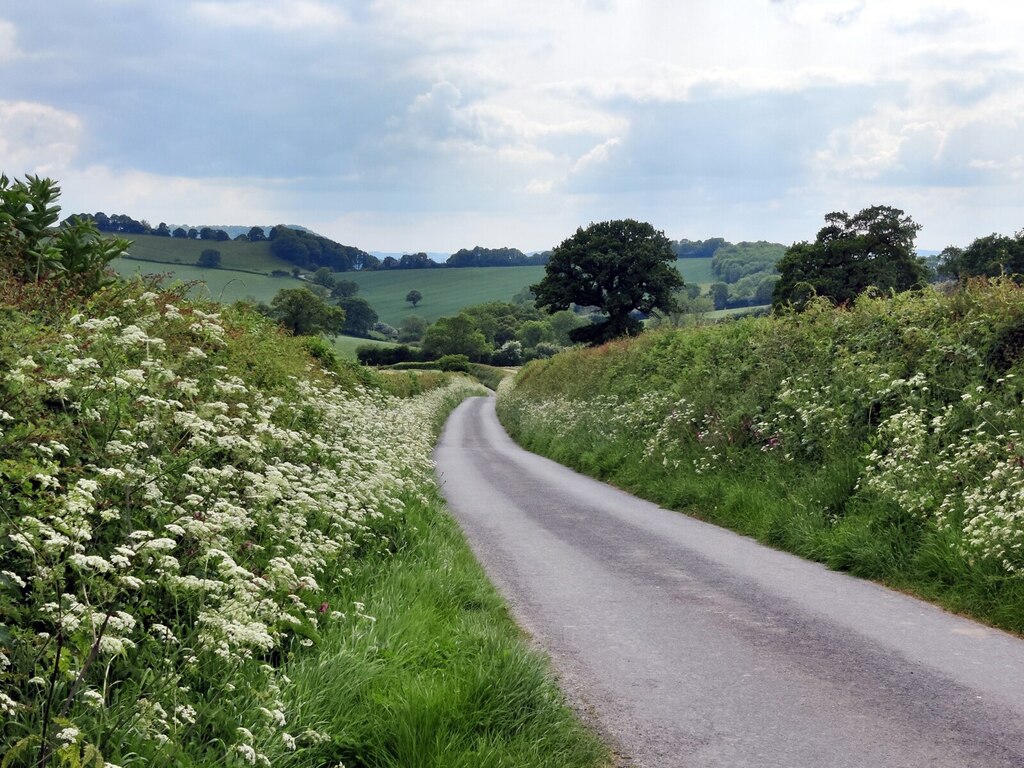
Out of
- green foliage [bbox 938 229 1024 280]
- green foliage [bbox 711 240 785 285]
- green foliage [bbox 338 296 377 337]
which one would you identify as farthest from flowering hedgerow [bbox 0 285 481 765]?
green foliage [bbox 711 240 785 285]

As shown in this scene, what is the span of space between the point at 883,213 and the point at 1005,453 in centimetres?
5815

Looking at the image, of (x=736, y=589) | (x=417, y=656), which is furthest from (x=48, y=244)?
(x=736, y=589)

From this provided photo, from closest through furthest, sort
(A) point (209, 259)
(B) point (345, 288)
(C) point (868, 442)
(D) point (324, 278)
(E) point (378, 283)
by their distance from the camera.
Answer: (C) point (868, 442), (A) point (209, 259), (B) point (345, 288), (D) point (324, 278), (E) point (378, 283)

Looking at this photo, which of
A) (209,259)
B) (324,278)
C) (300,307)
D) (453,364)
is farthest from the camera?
(324,278)

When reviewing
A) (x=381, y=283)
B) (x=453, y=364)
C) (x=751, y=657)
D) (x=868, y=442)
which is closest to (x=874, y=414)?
(x=868, y=442)

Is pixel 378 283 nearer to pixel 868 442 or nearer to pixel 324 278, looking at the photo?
pixel 324 278

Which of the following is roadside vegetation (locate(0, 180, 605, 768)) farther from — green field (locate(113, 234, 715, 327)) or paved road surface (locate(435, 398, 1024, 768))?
green field (locate(113, 234, 715, 327))

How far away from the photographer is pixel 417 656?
5.86m

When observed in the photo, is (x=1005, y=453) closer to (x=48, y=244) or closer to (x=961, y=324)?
(x=961, y=324)

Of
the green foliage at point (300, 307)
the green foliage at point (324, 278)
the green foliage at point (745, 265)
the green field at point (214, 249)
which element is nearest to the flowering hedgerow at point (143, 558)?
the green foliage at point (300, 307)

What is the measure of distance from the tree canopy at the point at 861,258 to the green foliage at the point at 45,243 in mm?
55549

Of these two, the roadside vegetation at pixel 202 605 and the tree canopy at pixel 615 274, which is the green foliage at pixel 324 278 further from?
the roadside vegetation at pixel 202 605

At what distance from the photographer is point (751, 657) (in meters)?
6.61

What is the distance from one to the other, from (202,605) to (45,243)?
7949 mm
